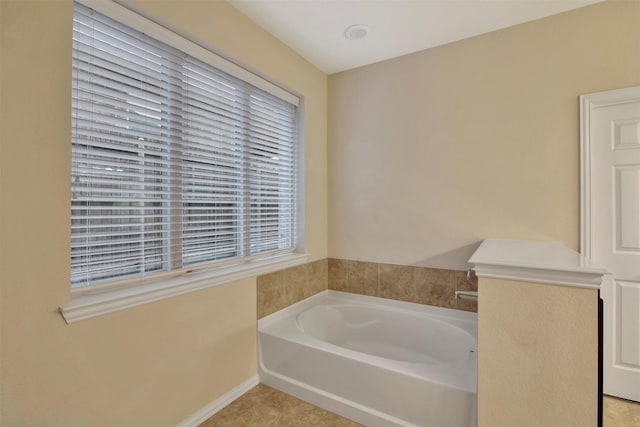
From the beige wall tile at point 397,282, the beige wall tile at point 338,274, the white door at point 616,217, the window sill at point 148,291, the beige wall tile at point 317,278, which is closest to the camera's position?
the window sill at point 148,291

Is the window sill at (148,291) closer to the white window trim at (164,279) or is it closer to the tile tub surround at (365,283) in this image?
the white window trim at (164,279)

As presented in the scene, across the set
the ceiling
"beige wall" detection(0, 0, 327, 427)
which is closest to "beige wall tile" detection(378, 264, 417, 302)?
"beige wall" detection(0, 0, 327, 427)

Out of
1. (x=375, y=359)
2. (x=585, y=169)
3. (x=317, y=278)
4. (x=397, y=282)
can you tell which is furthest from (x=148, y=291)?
(x=585, y=169)

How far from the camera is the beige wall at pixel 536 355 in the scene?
1098mm

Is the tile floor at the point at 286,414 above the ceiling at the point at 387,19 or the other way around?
the other way around

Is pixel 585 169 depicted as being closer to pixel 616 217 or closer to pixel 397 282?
pixel 616 217

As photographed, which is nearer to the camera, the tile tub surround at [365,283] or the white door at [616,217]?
the white door at [616,217]

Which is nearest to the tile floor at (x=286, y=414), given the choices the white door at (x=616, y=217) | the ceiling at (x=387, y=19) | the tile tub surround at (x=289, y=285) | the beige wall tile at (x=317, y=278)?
the white door at (x=616, y=217)

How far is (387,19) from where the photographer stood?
1.98 metres

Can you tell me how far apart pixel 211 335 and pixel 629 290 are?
8.48 feet

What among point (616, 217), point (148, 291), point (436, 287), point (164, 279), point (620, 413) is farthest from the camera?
point (436, 287)

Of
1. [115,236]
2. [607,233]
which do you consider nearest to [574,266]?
[607,233]

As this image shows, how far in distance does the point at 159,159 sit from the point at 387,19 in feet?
5.63

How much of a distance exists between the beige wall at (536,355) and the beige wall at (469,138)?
1062mm
